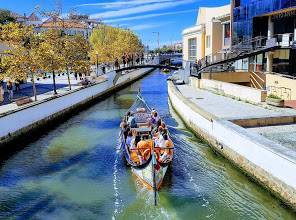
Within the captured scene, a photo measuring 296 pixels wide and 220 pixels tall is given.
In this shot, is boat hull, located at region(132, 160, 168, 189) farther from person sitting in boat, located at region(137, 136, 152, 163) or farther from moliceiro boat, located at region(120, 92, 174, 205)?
person sitting in boat, located at region(137, 136, 152, 163)

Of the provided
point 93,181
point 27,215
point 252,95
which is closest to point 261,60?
point 252,95

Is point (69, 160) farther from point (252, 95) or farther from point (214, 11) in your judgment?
point (214, 11)

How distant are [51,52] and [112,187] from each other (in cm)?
2261

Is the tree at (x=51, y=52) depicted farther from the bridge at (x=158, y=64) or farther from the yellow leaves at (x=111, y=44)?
the yellow leaves at (x=111, y=44)

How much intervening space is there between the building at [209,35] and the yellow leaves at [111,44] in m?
12.1

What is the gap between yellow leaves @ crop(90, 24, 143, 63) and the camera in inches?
2694

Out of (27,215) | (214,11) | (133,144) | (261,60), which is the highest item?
Result: (214,11)

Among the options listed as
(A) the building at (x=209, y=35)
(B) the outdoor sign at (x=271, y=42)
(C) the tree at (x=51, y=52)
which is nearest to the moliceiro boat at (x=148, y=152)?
(C) the tree at (x=51, y=52)

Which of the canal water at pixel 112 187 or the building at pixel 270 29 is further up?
the building at pixel 270 29

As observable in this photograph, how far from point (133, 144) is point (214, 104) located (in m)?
11.7

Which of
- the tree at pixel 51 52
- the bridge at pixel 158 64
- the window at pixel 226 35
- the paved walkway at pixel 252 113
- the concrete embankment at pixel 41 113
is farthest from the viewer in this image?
the bridge at pixel 158 64

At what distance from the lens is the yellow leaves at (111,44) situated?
6844 centimetres

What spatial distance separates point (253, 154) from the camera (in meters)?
17.2

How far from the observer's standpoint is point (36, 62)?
107ft
